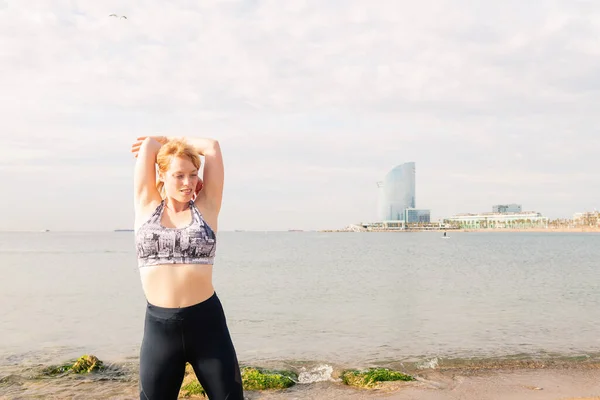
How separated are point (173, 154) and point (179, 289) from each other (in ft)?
3.07

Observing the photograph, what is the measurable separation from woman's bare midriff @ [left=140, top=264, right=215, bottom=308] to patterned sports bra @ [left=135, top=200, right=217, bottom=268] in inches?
1.6

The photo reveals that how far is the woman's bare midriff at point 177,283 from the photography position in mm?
3621

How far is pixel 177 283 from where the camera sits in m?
3.63

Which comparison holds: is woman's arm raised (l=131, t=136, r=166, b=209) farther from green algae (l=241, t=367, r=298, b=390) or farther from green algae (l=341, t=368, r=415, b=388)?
green algae (l=341, t=368, r=415, b=388)

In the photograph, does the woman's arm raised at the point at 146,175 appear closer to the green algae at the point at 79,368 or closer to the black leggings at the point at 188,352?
the black leggings at the point at 188,352

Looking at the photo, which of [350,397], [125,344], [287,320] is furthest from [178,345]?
[287,320]

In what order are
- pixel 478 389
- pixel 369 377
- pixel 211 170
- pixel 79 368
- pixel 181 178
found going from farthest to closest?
1. pixel 79 368
2. pixel 369 377
3. pixel 478 389
4. pixel 211 170
5. pixel 181 178

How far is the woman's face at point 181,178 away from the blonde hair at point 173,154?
0.11 feet

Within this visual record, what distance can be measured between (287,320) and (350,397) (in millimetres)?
12306

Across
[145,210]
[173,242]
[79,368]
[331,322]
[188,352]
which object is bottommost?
[331,322]

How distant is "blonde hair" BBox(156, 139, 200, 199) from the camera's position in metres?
3.73

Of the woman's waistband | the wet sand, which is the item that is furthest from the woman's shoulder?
the wet sand

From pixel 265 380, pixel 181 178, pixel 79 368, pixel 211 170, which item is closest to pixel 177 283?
pixel 181 178

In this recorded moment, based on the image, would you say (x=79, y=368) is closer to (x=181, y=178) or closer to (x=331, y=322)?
(x=181, y=178)
